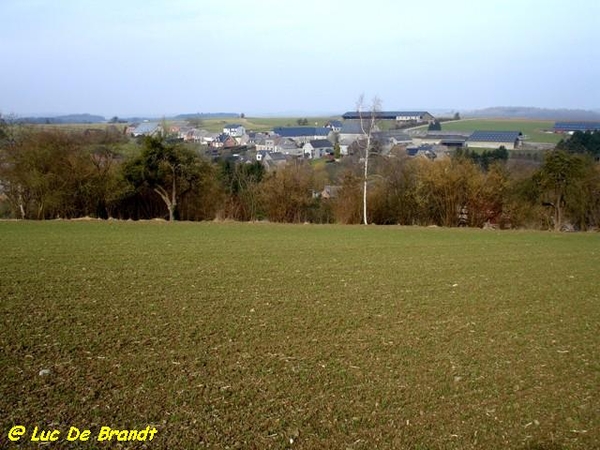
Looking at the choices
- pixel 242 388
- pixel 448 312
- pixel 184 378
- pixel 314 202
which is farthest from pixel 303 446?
pixel 314 202

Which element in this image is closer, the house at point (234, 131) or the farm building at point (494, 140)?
the farm building at point (494, 140)

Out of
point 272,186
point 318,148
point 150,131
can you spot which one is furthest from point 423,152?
point 150,131

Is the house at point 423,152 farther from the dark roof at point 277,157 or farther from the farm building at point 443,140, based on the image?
the dark roof at point 277,157

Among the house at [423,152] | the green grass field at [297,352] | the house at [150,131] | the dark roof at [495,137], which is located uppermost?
the house at [150,131]

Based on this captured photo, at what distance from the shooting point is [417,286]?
12.5 m

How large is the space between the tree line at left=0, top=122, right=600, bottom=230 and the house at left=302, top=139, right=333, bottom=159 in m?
34.0

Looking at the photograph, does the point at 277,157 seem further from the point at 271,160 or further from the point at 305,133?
the point at 305,133

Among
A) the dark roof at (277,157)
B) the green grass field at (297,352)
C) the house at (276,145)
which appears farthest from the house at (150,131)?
the green grass field at (297,352)

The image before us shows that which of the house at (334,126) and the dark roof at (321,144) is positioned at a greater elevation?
the house at (334,126)

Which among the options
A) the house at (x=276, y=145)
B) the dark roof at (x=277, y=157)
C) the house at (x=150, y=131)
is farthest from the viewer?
the house at (x=276, y=145)

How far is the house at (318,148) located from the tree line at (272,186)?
34033 mm

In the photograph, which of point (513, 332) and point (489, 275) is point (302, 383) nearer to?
point (513, 332)

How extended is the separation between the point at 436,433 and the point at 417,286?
704 cm

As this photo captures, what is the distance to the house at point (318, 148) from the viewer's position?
7387 centimetres
